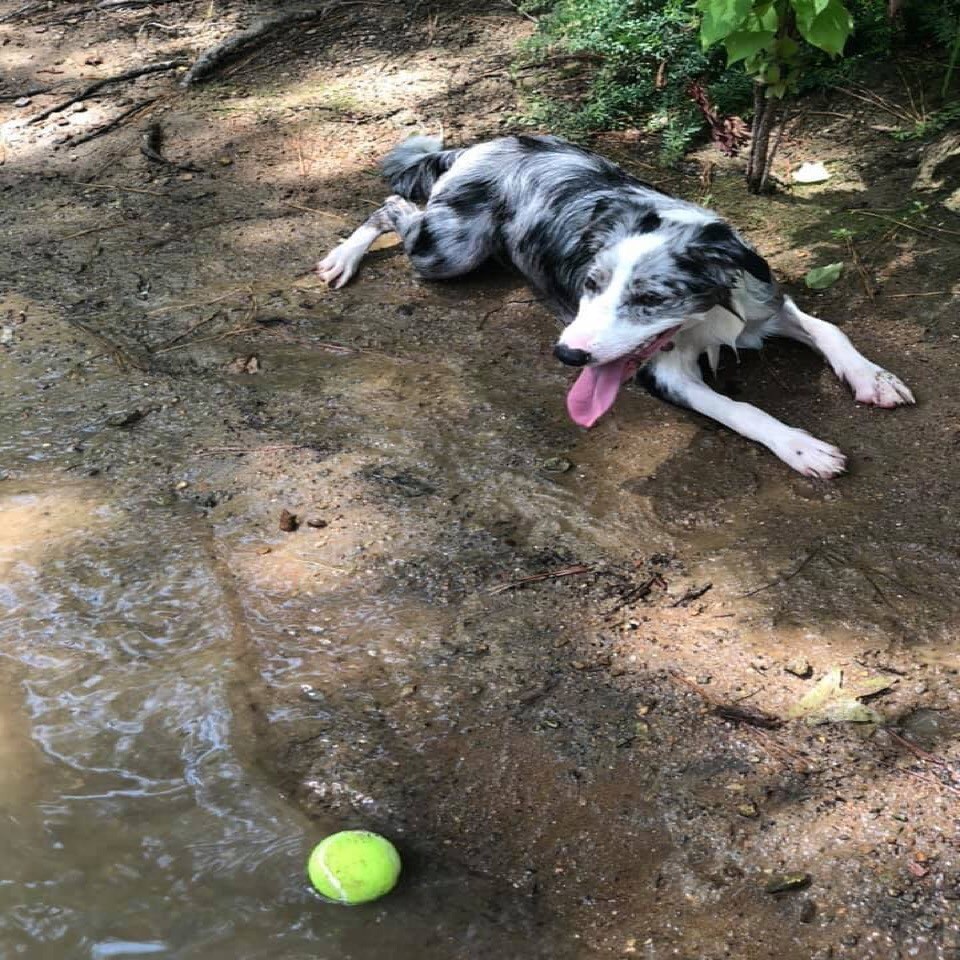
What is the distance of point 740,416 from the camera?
402cm

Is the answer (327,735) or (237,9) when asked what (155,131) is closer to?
(237,9)

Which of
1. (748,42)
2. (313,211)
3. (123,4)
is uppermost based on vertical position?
(748,42)

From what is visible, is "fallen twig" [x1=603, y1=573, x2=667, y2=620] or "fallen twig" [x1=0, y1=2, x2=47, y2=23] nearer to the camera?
"fallen twig" [x1=603, y1=573, x2=667, y2=620]

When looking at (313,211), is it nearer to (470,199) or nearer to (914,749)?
(470,199)

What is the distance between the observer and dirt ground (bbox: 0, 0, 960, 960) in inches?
101

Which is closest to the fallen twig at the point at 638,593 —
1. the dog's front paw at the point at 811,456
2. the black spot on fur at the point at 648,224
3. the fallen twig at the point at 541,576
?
the fallen twig at the point at 541,576

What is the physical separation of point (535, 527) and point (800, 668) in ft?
3.43

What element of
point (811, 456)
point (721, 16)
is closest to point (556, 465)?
point (811, 456)

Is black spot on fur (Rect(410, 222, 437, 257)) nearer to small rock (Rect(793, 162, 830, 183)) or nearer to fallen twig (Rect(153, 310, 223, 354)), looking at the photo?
fallen twig (Rect(153, 310, 223, 354))

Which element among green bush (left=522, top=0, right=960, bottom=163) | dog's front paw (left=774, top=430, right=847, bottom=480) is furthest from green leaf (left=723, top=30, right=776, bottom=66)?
dog's front paw (left=774, top=430, right=847, bottom=480)

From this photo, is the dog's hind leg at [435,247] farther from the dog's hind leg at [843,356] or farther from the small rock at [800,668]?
the small rock at [800,668]

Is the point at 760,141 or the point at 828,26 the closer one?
the point at 828,26

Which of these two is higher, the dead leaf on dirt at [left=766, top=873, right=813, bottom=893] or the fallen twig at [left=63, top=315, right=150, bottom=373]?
the fallen twig at [left=63, top=315, right=150, bottom=373]

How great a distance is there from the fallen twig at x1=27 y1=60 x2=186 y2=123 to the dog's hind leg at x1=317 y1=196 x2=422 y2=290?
9.04 ft
